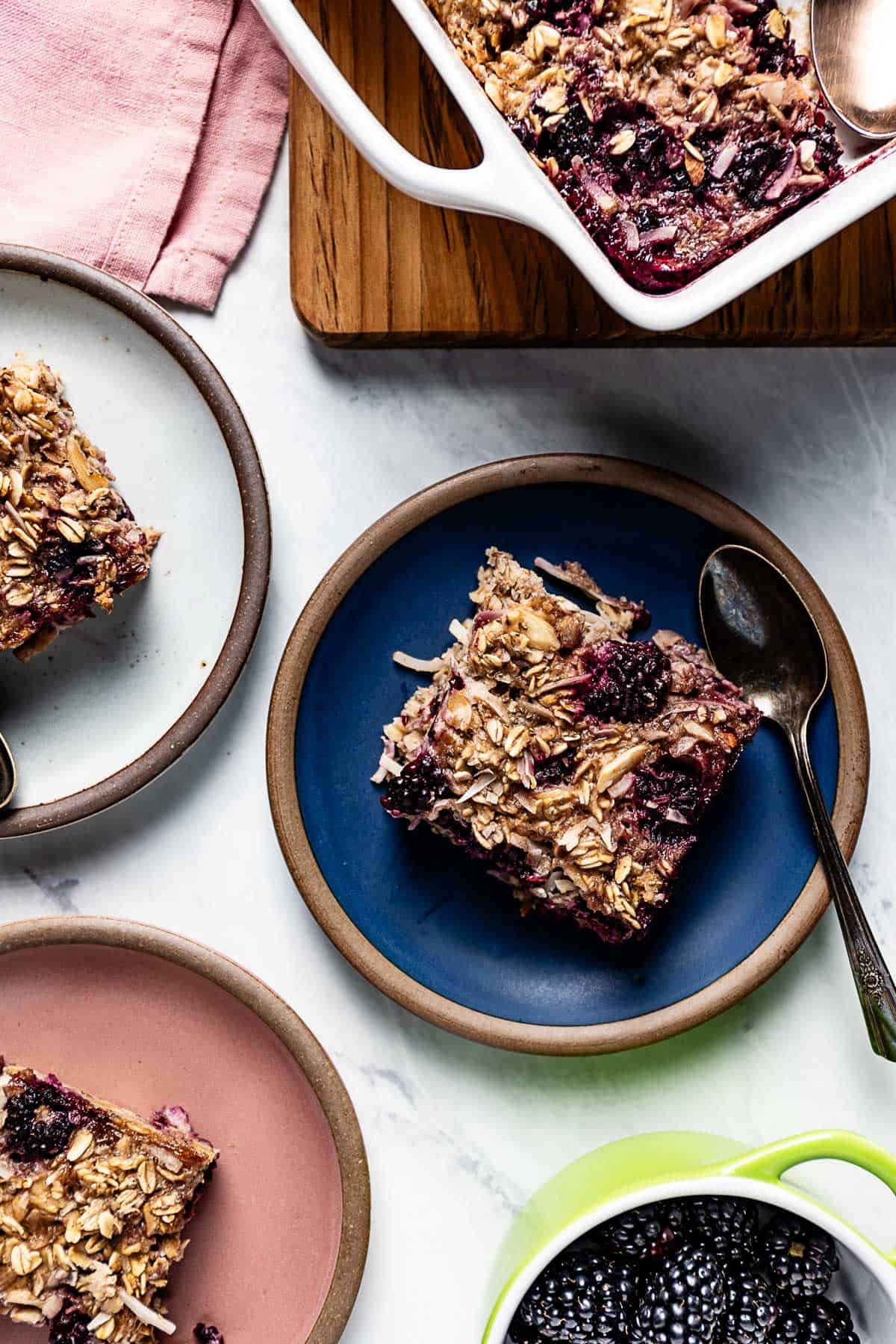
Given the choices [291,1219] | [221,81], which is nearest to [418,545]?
[221,81]

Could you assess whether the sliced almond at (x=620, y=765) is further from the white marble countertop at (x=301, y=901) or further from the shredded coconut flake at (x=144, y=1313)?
the shredded coconut flake at (x=144, y=1313)

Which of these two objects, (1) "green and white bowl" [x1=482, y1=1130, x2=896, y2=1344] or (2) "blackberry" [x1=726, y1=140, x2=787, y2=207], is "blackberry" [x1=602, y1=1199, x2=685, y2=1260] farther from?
(2) "blackberry" [x1=726, y1=140, x2=787, y2=207]

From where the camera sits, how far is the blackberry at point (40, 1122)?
2135mm

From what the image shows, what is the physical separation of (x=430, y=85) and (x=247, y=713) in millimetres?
1283

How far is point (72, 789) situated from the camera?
7.59 feet

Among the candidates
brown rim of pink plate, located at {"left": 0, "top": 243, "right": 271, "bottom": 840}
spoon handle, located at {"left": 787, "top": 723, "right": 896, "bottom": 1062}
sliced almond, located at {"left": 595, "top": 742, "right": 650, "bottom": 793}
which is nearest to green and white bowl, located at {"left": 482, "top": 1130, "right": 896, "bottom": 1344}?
spoon handle, located at {"left": 787, "top": 723, "right": 896, "bottom": 1062}

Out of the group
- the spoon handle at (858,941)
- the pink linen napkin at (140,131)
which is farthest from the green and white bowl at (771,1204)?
the pink linen napkin at (140,131)

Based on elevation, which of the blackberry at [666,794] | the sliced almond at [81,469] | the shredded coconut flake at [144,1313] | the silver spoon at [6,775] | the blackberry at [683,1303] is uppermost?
the sliced almond at [81,469]

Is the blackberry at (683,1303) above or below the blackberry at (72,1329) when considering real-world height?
above

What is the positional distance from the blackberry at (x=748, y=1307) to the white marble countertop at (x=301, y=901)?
0.36 m

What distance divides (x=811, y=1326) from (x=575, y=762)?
43.6 inches

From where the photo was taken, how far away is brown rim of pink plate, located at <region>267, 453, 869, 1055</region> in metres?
2.23

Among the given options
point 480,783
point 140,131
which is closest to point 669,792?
Result: point 480,783

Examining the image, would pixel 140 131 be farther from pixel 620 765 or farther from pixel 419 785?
pixel 620 765
